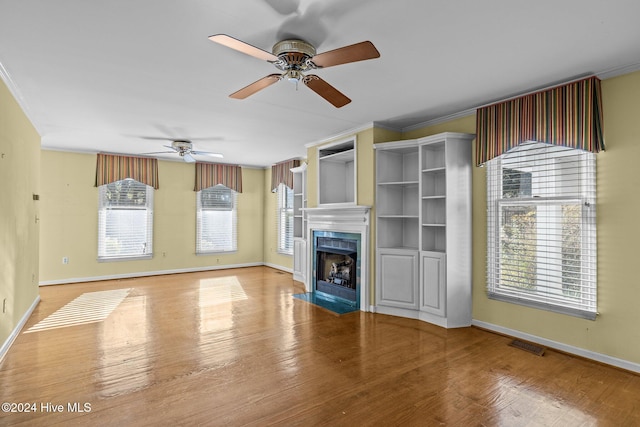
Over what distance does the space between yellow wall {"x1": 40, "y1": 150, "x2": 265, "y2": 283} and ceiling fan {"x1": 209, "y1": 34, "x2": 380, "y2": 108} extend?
549cm

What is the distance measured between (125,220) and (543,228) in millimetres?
7423

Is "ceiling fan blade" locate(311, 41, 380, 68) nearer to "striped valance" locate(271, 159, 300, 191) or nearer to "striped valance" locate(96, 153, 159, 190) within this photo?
"striped valance" locate(271, 159, 300, 191)

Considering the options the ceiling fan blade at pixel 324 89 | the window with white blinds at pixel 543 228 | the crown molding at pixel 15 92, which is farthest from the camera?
the window with white blinds at pixel 543 228

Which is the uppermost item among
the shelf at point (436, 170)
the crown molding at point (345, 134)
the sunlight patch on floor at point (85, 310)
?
the crown molding at point (345, 134)

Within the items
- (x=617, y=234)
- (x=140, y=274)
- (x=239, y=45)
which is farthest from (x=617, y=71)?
(x=140, y=274)

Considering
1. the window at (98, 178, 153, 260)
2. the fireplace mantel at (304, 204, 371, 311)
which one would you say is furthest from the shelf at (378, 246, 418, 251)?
the window at (98, 178, 153, 260)

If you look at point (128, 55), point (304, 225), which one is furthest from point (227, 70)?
point (304, 225)

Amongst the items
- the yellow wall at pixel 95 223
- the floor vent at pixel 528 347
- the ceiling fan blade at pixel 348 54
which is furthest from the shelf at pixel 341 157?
the yellow wall at pixel 95 223

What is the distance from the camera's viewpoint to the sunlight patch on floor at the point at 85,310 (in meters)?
4.10

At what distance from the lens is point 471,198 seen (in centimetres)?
410

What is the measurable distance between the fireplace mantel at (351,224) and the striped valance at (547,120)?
1.71m

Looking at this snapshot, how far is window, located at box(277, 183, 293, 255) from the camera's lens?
315 inches

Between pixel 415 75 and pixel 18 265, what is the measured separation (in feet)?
15.7

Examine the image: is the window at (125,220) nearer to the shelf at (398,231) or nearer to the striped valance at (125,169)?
the striped valance at (125,169)
